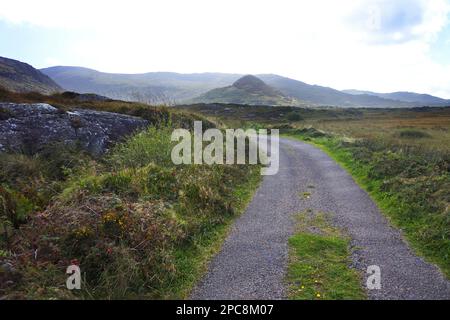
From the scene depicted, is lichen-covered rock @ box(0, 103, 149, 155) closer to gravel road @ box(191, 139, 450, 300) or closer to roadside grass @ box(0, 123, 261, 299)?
roadside grass @ box(0, 123, 261, 299)

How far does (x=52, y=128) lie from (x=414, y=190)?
467 inches

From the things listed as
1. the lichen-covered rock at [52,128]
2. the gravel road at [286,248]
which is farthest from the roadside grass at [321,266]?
the lichen-covered rock at [52,128]

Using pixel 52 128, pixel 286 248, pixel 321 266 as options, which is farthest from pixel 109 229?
pixel 52 128

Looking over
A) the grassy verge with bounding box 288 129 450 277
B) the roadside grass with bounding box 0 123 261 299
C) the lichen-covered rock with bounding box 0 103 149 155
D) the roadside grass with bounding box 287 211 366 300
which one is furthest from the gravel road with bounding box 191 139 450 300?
the lichen-covered rock with bounding box 0 103 149 155

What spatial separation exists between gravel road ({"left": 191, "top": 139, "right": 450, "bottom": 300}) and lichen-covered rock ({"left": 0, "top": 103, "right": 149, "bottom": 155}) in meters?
6.17

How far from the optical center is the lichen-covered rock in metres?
12.3

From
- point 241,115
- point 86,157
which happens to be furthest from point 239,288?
point 241,115

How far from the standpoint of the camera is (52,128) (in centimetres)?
1327

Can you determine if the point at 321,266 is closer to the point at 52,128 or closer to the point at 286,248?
the point at 286,248

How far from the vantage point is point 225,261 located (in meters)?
7.66

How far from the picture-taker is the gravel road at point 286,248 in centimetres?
643

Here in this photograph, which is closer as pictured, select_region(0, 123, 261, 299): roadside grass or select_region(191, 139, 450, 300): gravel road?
select_region(0, 123, 261, 299): roadside grass
